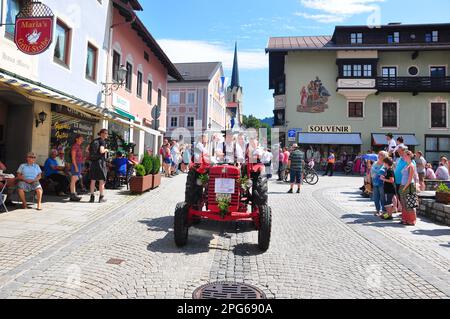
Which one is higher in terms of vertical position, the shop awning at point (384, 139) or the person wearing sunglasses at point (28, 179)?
the shop awning at point (384, 139)

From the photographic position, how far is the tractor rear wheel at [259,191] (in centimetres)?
596

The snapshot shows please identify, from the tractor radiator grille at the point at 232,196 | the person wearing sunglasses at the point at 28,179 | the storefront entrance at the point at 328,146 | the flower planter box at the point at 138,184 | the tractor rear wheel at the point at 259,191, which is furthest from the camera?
the storefront entrance at the point at 328,146

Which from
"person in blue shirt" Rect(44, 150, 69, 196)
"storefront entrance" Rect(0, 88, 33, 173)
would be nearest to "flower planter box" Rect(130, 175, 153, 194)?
"person in blue shirt" Rect(44, 150, 69, 196)

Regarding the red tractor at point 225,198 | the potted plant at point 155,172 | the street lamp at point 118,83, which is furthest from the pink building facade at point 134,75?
the red tractor at point 225,198

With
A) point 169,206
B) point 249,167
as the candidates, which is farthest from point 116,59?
point 249,167

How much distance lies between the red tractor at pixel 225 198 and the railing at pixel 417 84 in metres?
28.0

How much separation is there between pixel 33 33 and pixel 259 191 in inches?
277

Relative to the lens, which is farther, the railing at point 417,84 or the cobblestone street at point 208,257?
the railing at point 417,84

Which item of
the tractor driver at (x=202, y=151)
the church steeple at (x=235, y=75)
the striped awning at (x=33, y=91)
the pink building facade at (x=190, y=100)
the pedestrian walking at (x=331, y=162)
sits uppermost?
the church steeple at (x=235, y=75)

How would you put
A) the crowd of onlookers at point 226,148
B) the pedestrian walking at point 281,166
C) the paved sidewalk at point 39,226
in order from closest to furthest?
the paved sidewalk at point 39,226, the crowd of onlookers at point 226,148, the pedestrian walking at point 281,166

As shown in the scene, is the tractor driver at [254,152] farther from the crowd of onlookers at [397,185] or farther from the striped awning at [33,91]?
the striped awning at [33,91]

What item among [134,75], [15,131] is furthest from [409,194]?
[134,75]

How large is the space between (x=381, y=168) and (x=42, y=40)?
9.17 m
